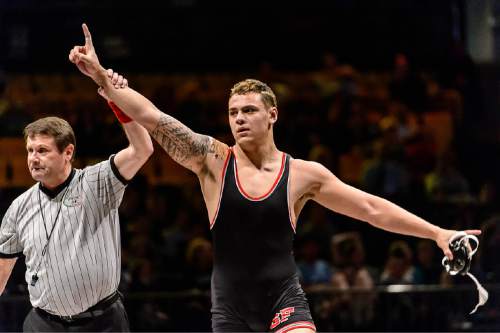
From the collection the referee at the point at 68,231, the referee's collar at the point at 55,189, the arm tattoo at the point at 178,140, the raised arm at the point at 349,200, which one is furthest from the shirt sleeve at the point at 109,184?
the raised arm at the point at 349,200

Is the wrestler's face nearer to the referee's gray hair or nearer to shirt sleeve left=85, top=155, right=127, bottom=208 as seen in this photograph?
shirt sleeve left=85, top=155, right=127, bottom=208

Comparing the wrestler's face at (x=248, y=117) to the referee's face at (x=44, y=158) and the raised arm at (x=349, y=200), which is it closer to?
the raised arm at (x=349, y=200)

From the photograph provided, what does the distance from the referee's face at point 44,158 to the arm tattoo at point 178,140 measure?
1.52ft

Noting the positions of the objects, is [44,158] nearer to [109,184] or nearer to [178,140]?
[109,184]

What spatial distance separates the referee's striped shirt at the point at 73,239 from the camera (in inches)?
144

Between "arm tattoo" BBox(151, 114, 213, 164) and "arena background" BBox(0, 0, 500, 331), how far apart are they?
2.26 m

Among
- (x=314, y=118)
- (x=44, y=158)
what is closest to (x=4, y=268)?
(x=44, y=158)

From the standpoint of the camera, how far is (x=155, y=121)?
11.3ft

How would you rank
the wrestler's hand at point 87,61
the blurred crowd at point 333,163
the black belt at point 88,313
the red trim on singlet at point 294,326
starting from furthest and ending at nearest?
the blurred crowd at point 333,163, the black belt at point 88,313, the red trim on singlet at point 294,326, the wrestler's hand at point 87,61

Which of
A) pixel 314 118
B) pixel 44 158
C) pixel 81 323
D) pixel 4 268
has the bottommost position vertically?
pixel 81 323

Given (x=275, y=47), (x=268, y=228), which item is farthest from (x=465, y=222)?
(x=275, y=47)

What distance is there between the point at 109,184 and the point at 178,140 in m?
0.44

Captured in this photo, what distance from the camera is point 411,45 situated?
1097 cm

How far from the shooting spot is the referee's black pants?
12.1 feet
